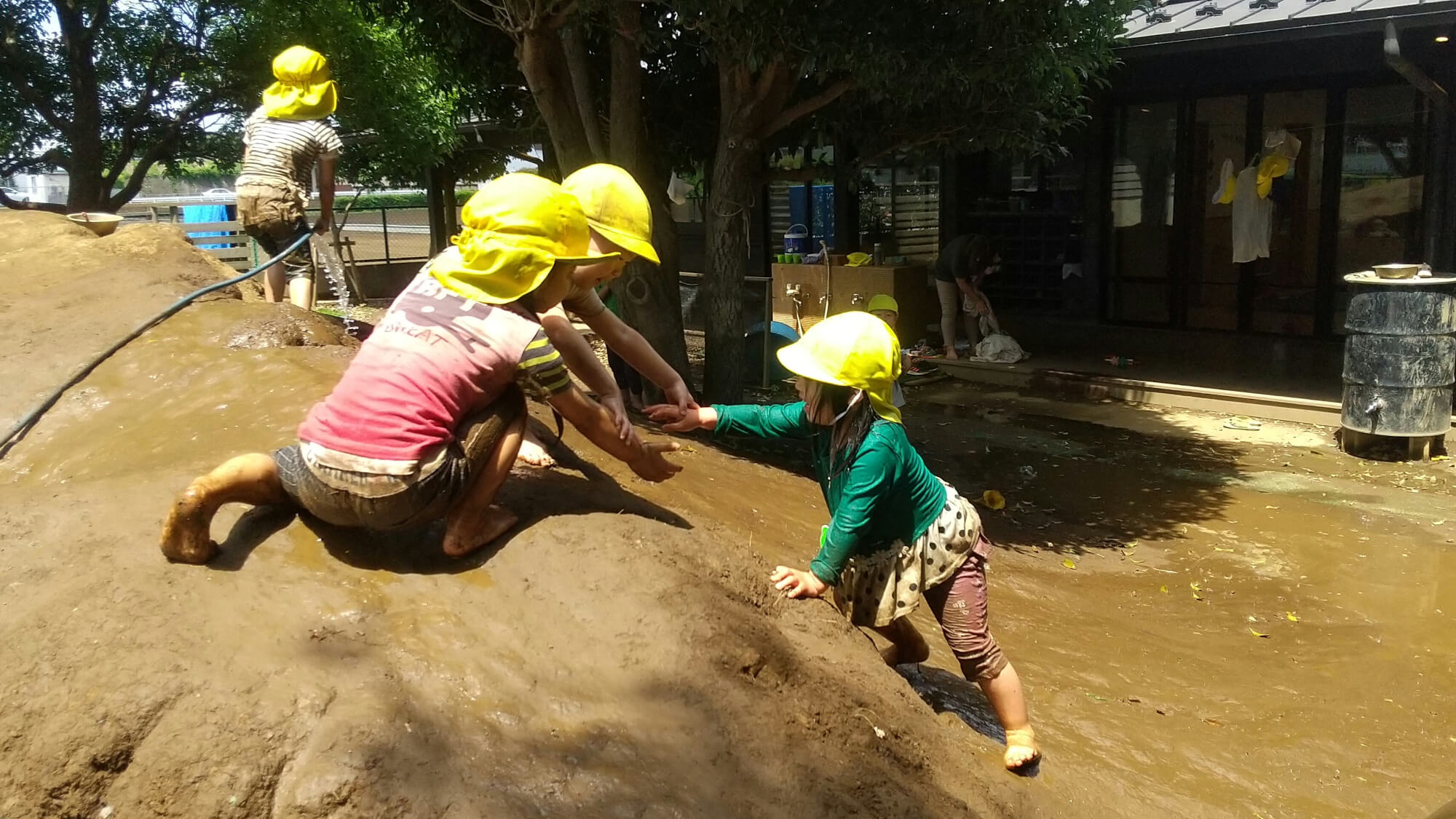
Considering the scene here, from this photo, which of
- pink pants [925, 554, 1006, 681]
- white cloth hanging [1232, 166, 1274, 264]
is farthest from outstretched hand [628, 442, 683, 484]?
white cloth hanging [1232, 166, 1274, 264]

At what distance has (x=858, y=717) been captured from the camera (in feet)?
10.0

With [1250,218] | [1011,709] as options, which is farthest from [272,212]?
[1250,218]

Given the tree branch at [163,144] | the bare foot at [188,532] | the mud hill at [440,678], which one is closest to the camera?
the mud hill at [440,678]

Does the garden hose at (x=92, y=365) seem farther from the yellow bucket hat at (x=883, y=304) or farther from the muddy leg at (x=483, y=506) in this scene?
the yellow bucket hat at (x=883, y=304)

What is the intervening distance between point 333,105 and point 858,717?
5.06m

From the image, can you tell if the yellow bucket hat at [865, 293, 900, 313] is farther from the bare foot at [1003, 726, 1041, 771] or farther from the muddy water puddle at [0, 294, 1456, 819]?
the bare foot at [1003, 726, 1041, 771]

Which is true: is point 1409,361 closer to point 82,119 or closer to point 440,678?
point 440,678

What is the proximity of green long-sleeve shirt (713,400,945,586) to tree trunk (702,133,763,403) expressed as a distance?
473 cm

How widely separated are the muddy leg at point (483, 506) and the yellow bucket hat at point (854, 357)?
863 mm

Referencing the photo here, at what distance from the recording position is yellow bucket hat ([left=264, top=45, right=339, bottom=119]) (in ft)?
20.4

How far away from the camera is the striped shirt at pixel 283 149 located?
6.28 meters

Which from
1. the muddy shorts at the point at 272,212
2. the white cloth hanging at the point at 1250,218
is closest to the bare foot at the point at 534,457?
the muddy shorts at the point at 272,212

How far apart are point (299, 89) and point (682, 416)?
3655 millimetres

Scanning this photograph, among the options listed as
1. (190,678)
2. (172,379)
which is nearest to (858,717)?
(190,678)
